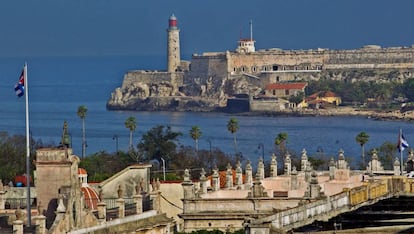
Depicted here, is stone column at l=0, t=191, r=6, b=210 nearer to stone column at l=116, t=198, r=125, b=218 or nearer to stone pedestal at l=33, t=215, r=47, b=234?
stone column at l=116, t=198, r=125, b=218

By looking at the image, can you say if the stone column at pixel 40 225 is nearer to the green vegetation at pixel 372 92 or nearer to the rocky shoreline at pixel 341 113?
the rocky shoreline at pixel 341 113

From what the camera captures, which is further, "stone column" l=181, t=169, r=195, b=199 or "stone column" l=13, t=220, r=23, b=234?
"stone column" l=181, t=169, r=195, b=199

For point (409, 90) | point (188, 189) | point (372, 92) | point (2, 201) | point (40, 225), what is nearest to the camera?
point (40, 225)

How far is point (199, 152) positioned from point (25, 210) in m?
50.0

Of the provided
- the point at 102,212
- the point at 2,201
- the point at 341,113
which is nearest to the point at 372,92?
the point at 341,113

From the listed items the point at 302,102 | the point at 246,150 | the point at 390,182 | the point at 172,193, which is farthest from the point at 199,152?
the point at 302,102

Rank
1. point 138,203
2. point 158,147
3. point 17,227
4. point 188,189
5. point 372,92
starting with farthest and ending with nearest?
1. point 372,92
2. point 158,147
3. point 188,189
4. point 138,203
5. point 17,227

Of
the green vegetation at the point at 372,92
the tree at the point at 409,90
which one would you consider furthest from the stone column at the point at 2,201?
the tree at the point at 409,90

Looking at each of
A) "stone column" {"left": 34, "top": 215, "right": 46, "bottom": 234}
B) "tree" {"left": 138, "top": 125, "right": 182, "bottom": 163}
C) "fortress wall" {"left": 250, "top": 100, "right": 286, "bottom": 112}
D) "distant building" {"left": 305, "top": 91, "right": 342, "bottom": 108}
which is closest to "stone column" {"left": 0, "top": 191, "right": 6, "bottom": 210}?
"stone column" {"left": 34, "top": 215, "right": 46, "bottom": 234}

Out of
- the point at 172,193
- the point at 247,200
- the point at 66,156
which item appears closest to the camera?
the point at 66,156

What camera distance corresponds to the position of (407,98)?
614 feet

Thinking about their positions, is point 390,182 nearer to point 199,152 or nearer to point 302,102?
point 199,152

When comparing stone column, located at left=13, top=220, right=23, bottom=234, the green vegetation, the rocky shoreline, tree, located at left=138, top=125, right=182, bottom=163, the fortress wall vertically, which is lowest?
stone column, located at left=13, top=220, right=23, bottom=234

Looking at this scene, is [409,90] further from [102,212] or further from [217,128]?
[102,212]
